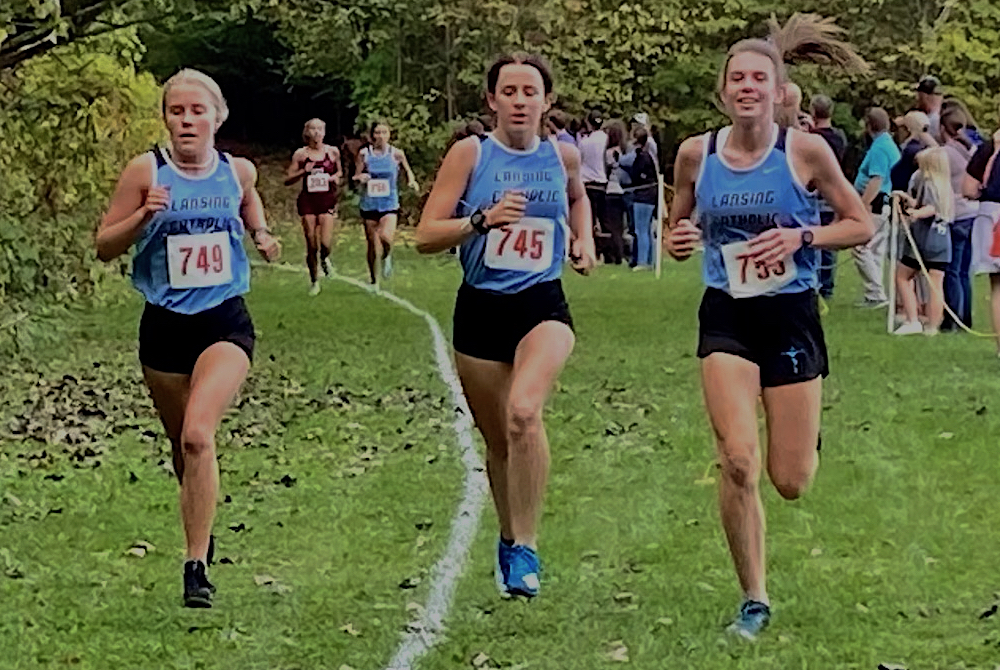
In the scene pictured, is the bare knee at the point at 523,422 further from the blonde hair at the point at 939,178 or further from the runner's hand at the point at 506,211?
the blonde hair at the point at 939,178

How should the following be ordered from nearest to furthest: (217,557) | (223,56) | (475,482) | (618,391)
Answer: (217,557), (475,482), (618,391), (223,56)

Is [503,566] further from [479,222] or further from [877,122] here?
[877,122]

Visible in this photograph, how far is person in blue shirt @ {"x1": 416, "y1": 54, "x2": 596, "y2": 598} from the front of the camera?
284 inches

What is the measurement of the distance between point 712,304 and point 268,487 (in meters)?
3.86

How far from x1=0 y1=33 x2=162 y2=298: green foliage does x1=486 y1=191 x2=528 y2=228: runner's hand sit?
27.7 feet

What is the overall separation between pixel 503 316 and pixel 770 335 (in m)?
1.07

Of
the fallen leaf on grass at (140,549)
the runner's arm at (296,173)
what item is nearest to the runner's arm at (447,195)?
the fallen leaf on grass at (140,549)

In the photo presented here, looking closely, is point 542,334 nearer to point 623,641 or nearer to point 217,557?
point 623,641

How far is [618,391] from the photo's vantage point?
13.5 m

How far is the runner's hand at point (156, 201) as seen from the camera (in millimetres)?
7105

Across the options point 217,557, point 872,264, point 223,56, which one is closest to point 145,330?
point 217,557

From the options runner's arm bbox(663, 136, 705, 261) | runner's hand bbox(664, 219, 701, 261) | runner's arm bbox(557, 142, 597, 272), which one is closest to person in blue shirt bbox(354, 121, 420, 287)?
runner's arm bbox(557, 142, 597, 272)

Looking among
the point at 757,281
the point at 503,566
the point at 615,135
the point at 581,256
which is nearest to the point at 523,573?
the point at 503,566

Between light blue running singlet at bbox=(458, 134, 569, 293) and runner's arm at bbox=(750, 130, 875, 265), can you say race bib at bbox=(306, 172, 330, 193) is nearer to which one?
light blue running singlet at bbox=(458, 134, 569, 293)
